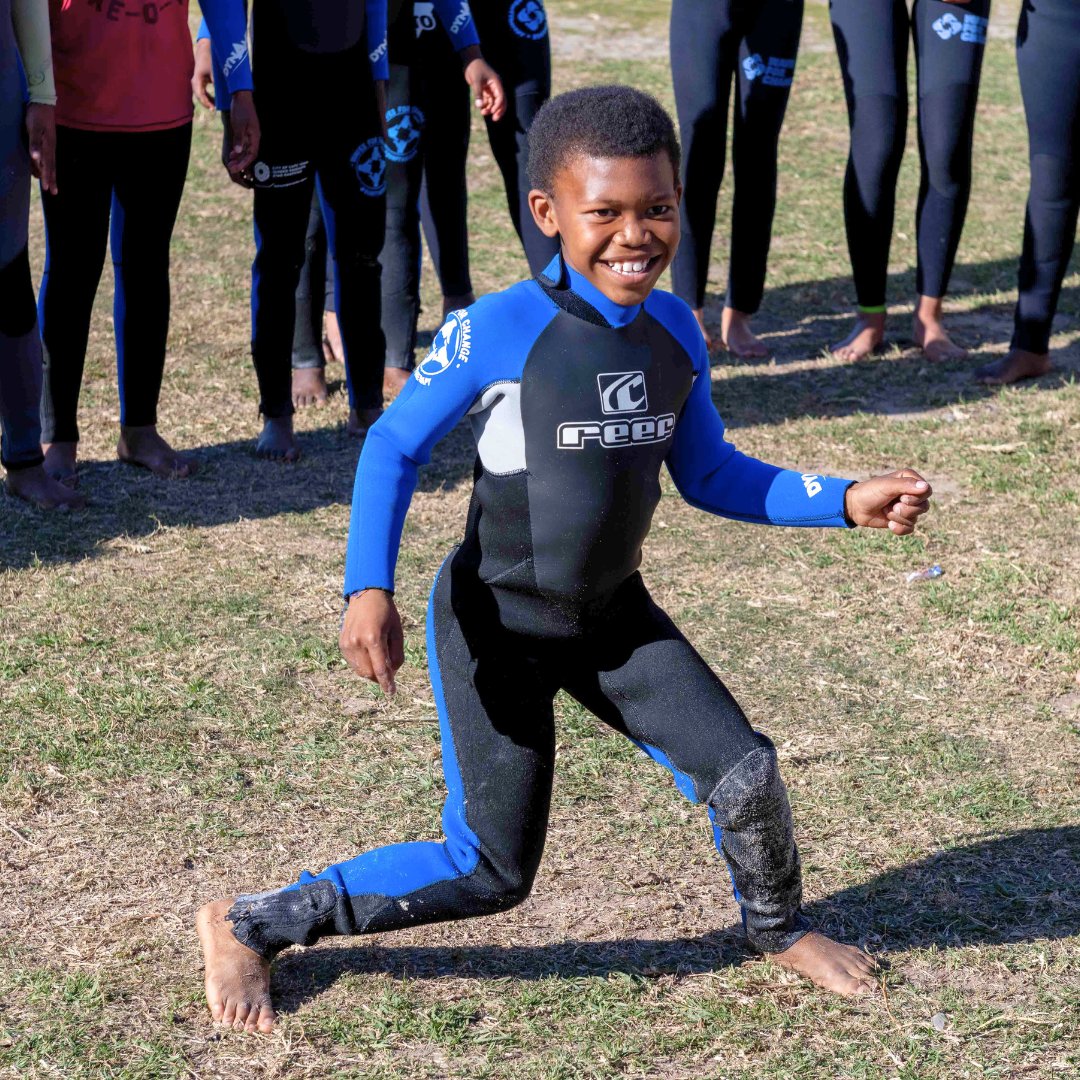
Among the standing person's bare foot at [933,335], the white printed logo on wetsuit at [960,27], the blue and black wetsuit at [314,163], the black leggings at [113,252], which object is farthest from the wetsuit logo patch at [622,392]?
the standing person's bare foot at [933,335]

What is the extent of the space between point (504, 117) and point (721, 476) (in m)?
3.86

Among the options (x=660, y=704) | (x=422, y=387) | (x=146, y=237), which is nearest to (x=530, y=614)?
(x=660, y=704)

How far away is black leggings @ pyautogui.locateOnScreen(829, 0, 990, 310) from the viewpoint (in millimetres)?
6383

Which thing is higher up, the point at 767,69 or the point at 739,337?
the point at 767,69

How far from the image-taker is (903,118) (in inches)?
258

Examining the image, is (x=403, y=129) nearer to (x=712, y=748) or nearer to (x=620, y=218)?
(x=620, y=218)

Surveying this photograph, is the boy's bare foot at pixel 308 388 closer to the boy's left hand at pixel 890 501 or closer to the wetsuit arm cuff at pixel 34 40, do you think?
the wetsuit arm cuff at pixel 34 40

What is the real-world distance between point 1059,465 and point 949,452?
0.41 meters

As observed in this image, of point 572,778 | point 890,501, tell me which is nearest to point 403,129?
point 572,778

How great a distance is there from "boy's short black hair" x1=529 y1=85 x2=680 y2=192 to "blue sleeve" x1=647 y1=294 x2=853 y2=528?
33 cm

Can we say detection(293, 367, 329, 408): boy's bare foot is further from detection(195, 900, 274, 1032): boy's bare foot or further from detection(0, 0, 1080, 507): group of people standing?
detection(195, 900, 274, 1032): boy's bare foot

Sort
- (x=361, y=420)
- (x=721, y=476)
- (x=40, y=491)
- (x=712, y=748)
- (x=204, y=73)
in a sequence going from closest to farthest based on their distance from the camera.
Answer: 1. (x=712, y=748)
2. (x=721, y=476)
3. (x=40, y=491)
4. (x=361, y=420)
5. (x=204, y=73)

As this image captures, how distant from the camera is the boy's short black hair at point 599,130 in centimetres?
275

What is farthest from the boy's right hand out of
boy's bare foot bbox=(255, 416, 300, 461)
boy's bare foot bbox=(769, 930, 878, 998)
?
boy's bare foot bbox=(255, 416, 300, 461)
